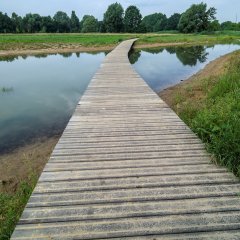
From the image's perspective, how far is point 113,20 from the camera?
70688 millimetres

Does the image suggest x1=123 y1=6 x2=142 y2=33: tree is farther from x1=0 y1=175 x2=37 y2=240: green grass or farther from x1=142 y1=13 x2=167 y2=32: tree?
x1=0 y1=175 x2=37 y2=240: green grass

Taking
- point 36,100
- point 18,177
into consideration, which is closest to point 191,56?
point 36,100

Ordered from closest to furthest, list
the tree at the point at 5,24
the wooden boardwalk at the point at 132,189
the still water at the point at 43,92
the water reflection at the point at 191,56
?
the wooden boardwalk at the point at 132,189, the still water at the point at 43,92, the water reflection at the point at 191,56, the tree at the point at 5,24

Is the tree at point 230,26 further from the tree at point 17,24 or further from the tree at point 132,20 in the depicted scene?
the tree at point 17,24

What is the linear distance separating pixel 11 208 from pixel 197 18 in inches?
2831

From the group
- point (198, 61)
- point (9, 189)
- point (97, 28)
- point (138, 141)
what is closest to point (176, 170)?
point (138, 141)

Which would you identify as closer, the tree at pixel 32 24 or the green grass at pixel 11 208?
the green grass at pixel 11 208

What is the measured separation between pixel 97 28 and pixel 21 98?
Answer: 7638 centimetres

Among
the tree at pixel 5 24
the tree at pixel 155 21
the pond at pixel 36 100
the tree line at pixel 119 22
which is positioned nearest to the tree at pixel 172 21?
the tree at pixel 155 21

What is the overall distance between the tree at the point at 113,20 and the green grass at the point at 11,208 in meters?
70.6

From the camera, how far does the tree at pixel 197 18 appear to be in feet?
224

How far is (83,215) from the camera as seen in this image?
2.81 metres

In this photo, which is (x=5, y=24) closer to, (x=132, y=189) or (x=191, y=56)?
(x=191, y=56)

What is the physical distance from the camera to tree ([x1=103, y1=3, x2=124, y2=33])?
70825 millimetres
